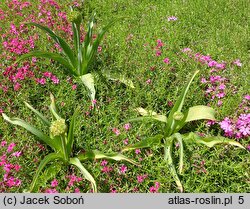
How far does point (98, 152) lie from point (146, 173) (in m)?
0.49

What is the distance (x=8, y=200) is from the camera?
118 inches

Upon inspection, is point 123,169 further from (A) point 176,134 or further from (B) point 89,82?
(B) point 89,82

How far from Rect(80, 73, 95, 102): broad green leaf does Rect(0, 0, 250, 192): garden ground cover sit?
113 mm

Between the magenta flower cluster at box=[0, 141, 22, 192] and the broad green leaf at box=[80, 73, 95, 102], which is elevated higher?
the broad green leaf at box=[80, 73, 95, 102]

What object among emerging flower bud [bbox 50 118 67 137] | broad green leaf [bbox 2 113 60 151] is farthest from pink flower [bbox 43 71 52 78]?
emerging flower bud [bbox 50 118 67 137]

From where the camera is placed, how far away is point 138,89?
13.0 ft

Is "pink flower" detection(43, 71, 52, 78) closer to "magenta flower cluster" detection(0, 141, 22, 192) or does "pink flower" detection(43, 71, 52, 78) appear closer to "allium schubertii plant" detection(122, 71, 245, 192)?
"magenta flower cluster" detection(0, 141, 22, 192)

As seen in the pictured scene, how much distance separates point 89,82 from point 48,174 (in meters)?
1.21

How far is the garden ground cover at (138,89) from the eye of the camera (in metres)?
3.22

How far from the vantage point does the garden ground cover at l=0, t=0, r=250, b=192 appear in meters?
3.22

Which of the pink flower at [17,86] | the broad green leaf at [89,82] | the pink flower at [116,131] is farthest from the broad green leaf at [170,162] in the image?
the pink flower at [17,86]

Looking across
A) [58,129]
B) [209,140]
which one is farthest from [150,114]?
[58,129]

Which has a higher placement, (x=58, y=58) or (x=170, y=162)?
(x=58, y=58)

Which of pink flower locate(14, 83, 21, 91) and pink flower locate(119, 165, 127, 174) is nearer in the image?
pink flower locate(119, 165, 127, 174)
